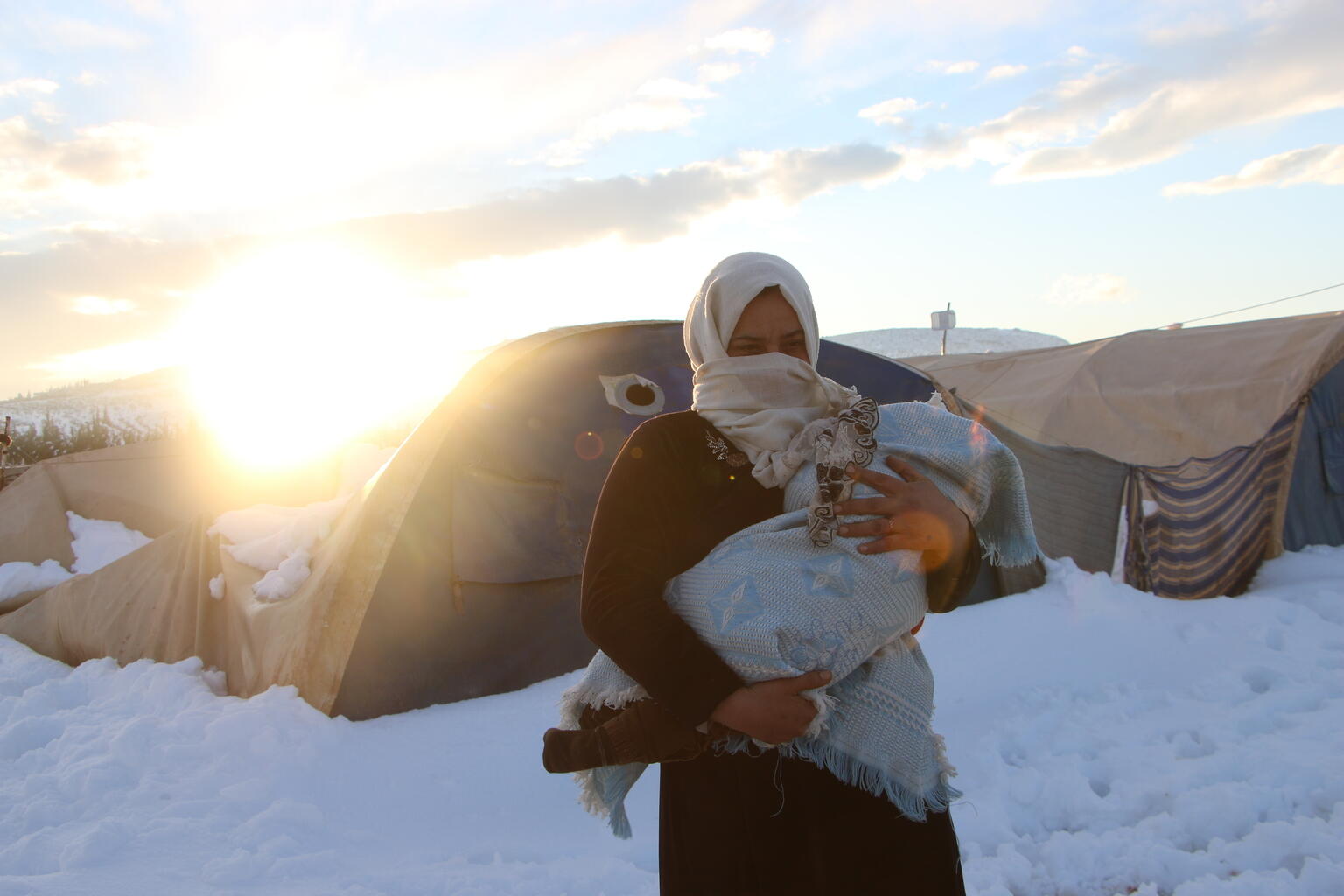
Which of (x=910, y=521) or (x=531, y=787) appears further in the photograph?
(x=531, y=787)

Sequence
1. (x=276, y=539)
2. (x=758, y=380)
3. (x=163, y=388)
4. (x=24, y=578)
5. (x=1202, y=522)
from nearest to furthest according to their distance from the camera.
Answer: (x=758, y=380) → (x=276, y=539) → (x=1202, y=522) → (x=24, y=578) → (x=163, y=388)

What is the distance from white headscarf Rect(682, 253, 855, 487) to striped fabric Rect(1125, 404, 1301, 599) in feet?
19.7

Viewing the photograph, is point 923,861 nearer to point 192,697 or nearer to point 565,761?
point 565,761

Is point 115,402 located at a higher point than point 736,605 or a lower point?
lower

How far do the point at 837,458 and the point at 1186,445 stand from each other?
10582mm

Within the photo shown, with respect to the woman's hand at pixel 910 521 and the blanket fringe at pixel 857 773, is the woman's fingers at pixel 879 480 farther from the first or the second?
the blanket fringe at pixel 857 773

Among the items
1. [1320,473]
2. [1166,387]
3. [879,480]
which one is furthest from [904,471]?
[1166,387]

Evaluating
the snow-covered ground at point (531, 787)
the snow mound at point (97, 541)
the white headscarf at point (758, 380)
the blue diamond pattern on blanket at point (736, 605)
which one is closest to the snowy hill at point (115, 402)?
the snow mound at point (97, 541)

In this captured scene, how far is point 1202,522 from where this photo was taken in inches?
264

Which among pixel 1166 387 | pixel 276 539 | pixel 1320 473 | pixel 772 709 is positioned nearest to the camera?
pixel 772 709

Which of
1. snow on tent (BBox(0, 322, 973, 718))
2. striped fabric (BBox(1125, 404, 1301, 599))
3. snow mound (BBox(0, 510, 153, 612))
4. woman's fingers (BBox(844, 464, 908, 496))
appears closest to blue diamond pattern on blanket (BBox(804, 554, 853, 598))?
woman's fingers (BBox(844, 464, 908, 496))

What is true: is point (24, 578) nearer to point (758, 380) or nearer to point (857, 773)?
point (758, 380)

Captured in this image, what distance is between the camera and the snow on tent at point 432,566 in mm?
4145

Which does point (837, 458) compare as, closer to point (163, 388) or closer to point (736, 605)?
point (736, 605)
